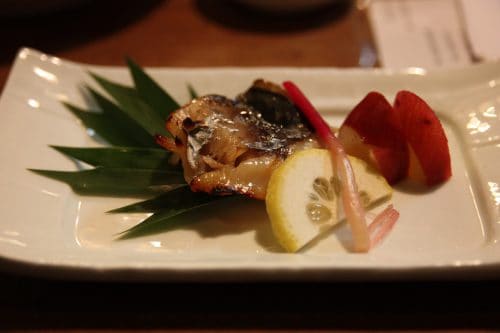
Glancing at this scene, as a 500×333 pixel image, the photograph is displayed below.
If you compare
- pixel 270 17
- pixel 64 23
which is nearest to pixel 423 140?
pixel 270 17

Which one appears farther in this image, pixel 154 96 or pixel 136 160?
pixel 154 96

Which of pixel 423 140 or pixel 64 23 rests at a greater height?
pixel 64 23

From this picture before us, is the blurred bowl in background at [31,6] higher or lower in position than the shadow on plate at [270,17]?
higher

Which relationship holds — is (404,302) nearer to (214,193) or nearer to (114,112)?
(214,193)

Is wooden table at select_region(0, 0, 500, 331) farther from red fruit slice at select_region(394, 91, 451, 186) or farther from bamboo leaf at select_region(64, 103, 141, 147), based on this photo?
bamboo leaf at select_region(64, 103, 141, 147)

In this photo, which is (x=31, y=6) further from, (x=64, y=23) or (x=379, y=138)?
(x=379, y=138)

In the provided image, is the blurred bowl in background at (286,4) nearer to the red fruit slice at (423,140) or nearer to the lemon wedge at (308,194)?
the red fruit slice at (423,140)

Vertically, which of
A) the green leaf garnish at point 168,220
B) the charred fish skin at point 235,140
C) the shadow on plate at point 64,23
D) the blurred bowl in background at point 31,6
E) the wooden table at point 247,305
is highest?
the blurred bowl in background at point 31,6

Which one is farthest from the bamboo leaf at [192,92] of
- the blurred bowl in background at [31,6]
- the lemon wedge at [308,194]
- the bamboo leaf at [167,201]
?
the blurred bowl in background at [31,6]
